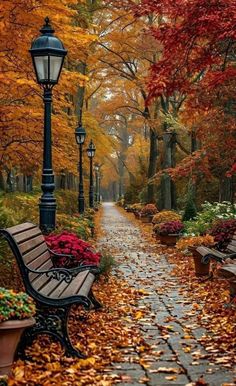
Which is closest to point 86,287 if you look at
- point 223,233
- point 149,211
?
point 223,233

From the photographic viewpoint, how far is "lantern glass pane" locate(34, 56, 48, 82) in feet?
31.0

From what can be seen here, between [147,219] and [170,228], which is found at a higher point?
[170,228]

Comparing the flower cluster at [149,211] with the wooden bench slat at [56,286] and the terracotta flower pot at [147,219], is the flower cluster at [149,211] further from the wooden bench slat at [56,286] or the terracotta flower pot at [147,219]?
the wooden bench slat at [56,286]

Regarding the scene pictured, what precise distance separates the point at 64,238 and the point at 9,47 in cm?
610

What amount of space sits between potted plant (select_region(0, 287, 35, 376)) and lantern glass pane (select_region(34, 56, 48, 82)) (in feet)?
17.4

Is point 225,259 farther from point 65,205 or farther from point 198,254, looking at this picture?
point 65,205

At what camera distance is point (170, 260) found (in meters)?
13.9

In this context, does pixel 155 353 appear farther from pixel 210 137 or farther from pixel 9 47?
pixel 210 137

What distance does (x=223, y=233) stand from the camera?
1254cm

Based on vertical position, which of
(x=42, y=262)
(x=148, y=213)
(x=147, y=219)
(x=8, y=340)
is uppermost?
(x=42, y=262)

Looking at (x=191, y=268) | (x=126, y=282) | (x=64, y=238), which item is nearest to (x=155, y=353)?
(x=64, y=238)

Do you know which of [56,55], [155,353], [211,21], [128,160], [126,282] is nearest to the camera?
[155,353]

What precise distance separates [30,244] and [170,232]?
10.8m

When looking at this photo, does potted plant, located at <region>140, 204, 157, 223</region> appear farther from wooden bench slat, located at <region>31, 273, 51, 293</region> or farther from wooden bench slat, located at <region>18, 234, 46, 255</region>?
wooden bench slat, located at <region>31, 273, 51, 293</region>
